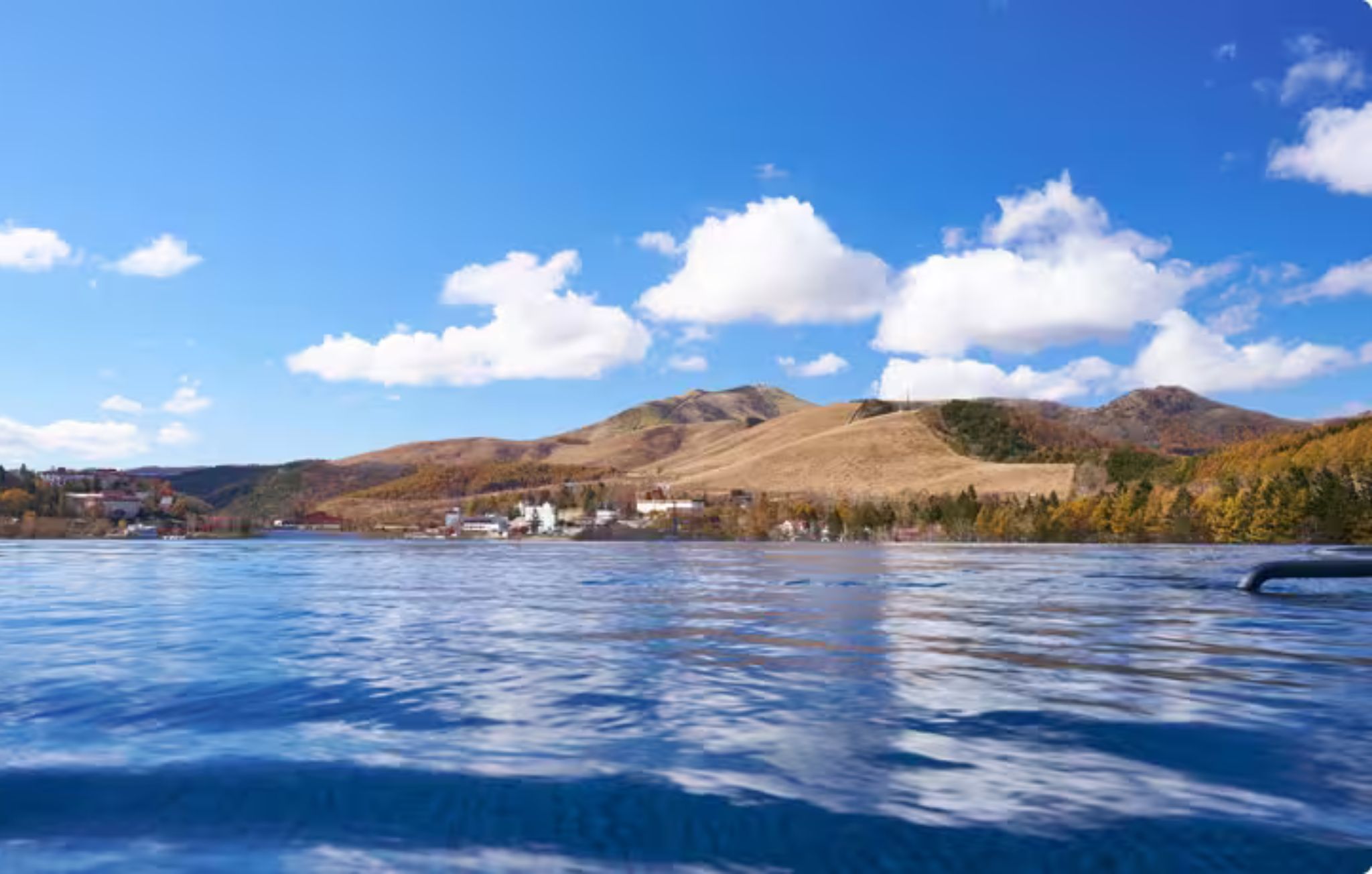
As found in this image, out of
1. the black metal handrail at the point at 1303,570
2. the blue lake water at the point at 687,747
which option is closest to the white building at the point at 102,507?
the blue lake water at the point at 687,747

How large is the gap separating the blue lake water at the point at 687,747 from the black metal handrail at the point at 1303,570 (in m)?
15.4

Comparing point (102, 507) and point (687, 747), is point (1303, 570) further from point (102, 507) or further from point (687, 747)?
point (102, 507)

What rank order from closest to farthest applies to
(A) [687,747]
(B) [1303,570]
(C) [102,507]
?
1. (A) [687,747]
2. (B) [1303,570]
3. (C) [102,507]

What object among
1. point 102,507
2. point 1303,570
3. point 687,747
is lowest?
point 687,747

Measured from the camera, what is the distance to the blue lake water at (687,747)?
703 cm

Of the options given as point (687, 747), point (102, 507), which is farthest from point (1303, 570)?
point (102, 507)

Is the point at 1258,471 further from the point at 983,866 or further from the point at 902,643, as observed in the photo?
the point at 983,866

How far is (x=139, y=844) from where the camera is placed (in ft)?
23.1

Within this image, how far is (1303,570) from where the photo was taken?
3925 cm

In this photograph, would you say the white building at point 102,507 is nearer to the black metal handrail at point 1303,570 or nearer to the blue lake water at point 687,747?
the blue lake water at point 687,747

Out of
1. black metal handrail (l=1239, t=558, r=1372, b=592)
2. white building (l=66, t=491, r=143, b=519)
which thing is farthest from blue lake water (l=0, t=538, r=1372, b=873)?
white building (l=66, t=491, r=143, b=519)

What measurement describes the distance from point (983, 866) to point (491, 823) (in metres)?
3.66

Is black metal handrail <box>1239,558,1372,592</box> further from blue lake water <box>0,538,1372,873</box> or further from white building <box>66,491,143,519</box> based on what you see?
white building <box>66,491,143,519</box>

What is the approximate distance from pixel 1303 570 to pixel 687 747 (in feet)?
127
